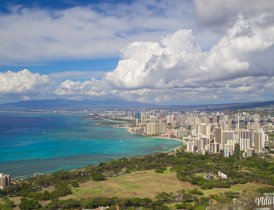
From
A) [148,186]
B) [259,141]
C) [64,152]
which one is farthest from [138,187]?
[259,141]

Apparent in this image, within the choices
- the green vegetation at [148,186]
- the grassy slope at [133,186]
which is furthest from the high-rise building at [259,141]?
the grassy slope at [133,186]

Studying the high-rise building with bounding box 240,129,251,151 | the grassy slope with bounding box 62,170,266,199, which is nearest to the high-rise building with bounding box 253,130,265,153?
the high-rise building with bounding box 240,129,251,151

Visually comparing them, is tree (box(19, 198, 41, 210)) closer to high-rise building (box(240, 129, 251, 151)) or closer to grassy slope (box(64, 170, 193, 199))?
grassy slope (box(64, 170, 193, 199))

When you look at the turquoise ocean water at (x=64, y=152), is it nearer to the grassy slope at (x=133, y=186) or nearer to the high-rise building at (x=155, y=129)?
the grassy slope at (x=133, y=186)

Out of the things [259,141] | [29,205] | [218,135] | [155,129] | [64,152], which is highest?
[218,135]

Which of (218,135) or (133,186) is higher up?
(218,135)

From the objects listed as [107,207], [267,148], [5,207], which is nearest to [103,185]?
[107,207]

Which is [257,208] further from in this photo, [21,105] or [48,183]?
[21,105]

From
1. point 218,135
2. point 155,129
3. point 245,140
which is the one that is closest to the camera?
point 245,140

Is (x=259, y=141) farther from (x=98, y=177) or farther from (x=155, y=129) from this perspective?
(x=155, y=129)
